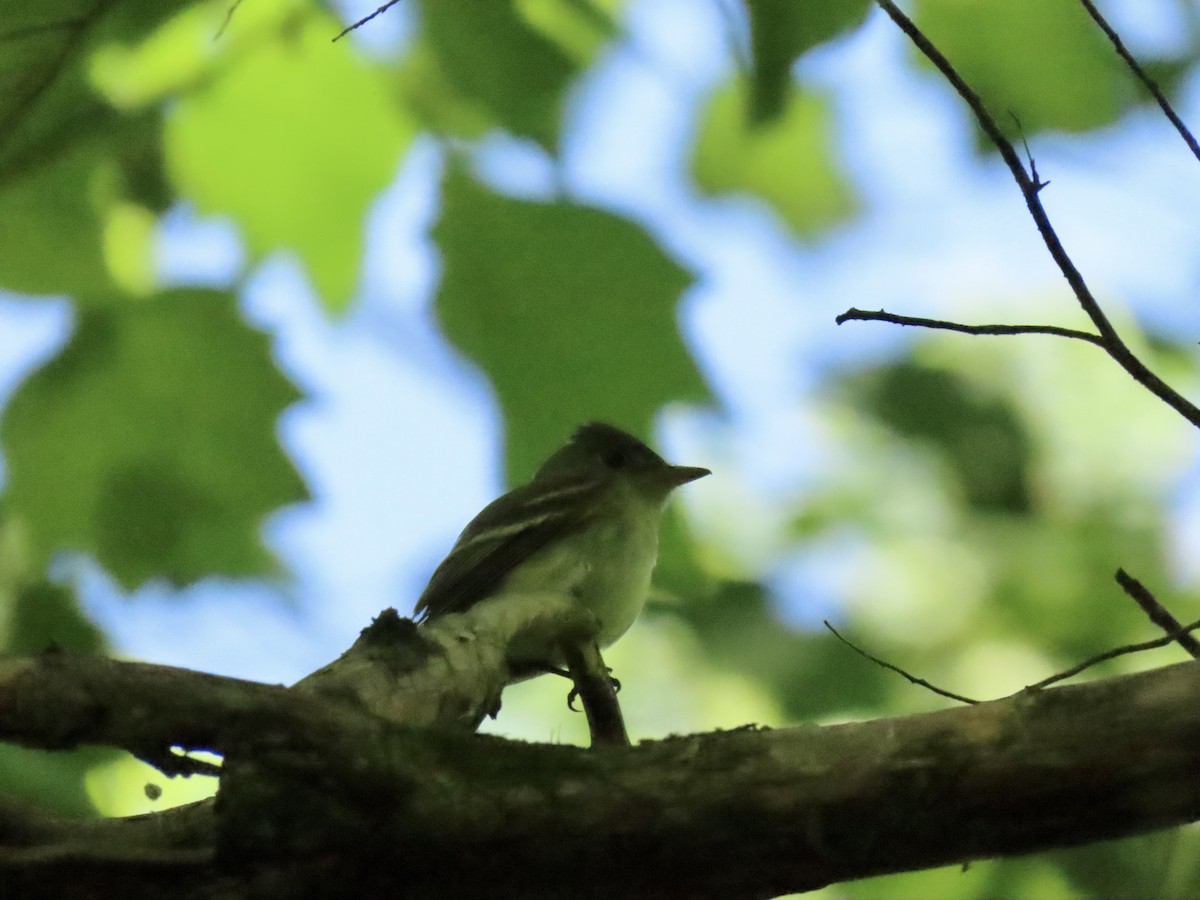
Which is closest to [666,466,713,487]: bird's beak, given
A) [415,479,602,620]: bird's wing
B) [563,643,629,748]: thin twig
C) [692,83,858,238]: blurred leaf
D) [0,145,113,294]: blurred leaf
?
[415,479,602,620]: bird's wing

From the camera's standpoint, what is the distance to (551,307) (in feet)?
8.63

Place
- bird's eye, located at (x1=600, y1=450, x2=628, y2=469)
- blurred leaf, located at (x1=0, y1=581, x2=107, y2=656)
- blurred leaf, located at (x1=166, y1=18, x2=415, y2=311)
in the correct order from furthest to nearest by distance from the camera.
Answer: bird's eye, located at (x1=600, y1=450, x2=628, y2=469), blurred leaf, located at (x1=0, y1=581, x2=107, y2=656), blurred leaf, located at (x1=166, y1=18, x2=415, y2=311)

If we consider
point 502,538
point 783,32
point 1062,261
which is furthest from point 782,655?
point 783,32

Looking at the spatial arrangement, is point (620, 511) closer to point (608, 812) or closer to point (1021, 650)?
point (1021, 650)

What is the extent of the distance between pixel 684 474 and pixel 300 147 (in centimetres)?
245

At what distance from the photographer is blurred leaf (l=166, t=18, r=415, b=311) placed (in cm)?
282

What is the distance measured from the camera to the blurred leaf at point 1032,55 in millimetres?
2635

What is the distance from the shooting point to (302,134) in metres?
2.86

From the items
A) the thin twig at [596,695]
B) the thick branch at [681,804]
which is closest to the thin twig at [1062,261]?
the thick branch at [681,804]

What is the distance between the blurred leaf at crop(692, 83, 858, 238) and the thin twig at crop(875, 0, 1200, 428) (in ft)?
7.07

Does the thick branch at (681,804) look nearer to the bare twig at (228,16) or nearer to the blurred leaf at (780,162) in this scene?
the bare twig at (228,16)

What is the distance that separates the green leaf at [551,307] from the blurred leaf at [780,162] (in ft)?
5.68

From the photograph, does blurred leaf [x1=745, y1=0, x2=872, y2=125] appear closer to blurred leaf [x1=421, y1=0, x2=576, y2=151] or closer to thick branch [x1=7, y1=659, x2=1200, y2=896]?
blurred leaf [x1=421, y1=0, x2=576, y2=151]

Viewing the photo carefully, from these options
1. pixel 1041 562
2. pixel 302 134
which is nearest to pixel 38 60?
pixel 302 134
